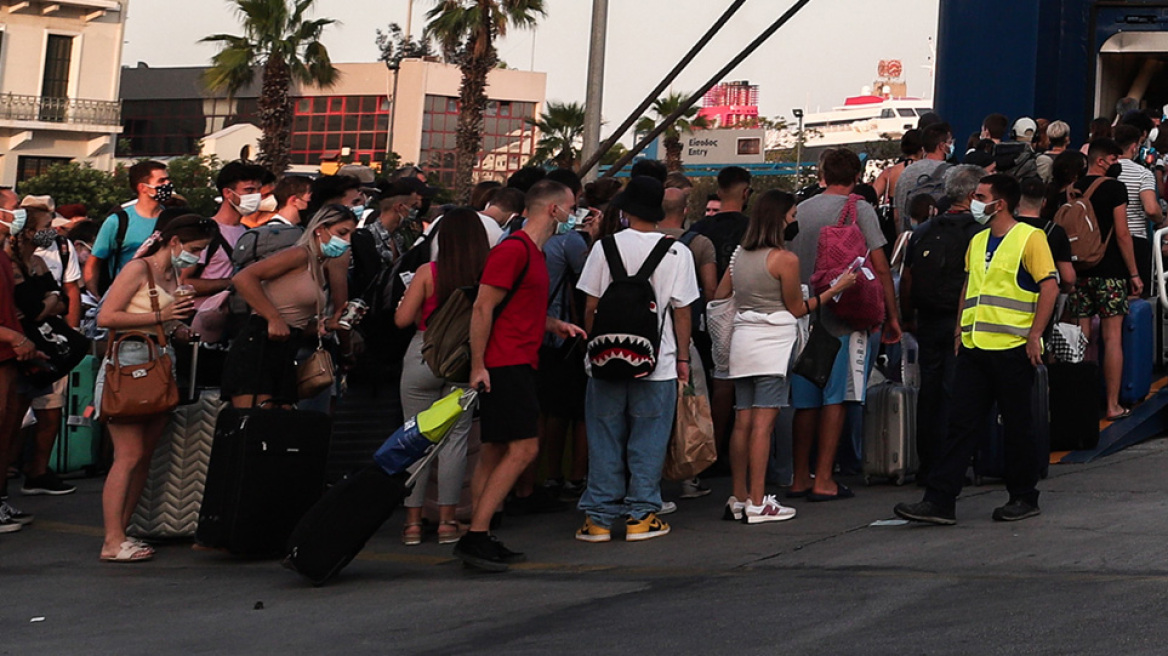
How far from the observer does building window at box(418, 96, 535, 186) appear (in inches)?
2729

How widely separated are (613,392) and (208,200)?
150 feet

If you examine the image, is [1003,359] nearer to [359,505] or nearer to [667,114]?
[359,505]

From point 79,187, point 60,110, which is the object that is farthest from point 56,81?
point 79,187

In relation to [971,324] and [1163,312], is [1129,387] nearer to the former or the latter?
[1163,312]

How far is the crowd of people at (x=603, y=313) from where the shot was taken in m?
8.12

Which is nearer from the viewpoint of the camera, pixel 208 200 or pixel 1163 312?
pixel 1163 312

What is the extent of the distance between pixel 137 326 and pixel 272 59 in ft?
104

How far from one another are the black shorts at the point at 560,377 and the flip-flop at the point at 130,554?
2397 millimetres

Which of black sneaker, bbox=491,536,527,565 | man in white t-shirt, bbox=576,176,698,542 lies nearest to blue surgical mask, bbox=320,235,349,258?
man in white t-shirt, bbox=576,176,698,542

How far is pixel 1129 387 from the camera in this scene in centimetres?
1087

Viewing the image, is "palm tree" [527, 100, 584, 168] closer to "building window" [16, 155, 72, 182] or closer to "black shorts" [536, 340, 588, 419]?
"building window" [16, 155, 72, 182]

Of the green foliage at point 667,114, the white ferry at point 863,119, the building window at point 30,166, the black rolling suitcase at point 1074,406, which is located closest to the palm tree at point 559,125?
the green foliage at point 667,114

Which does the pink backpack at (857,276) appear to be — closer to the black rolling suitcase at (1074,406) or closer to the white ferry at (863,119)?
the black rolling suitcase at (1074,406)

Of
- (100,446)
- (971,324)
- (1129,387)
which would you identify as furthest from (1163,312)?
(100,446)
